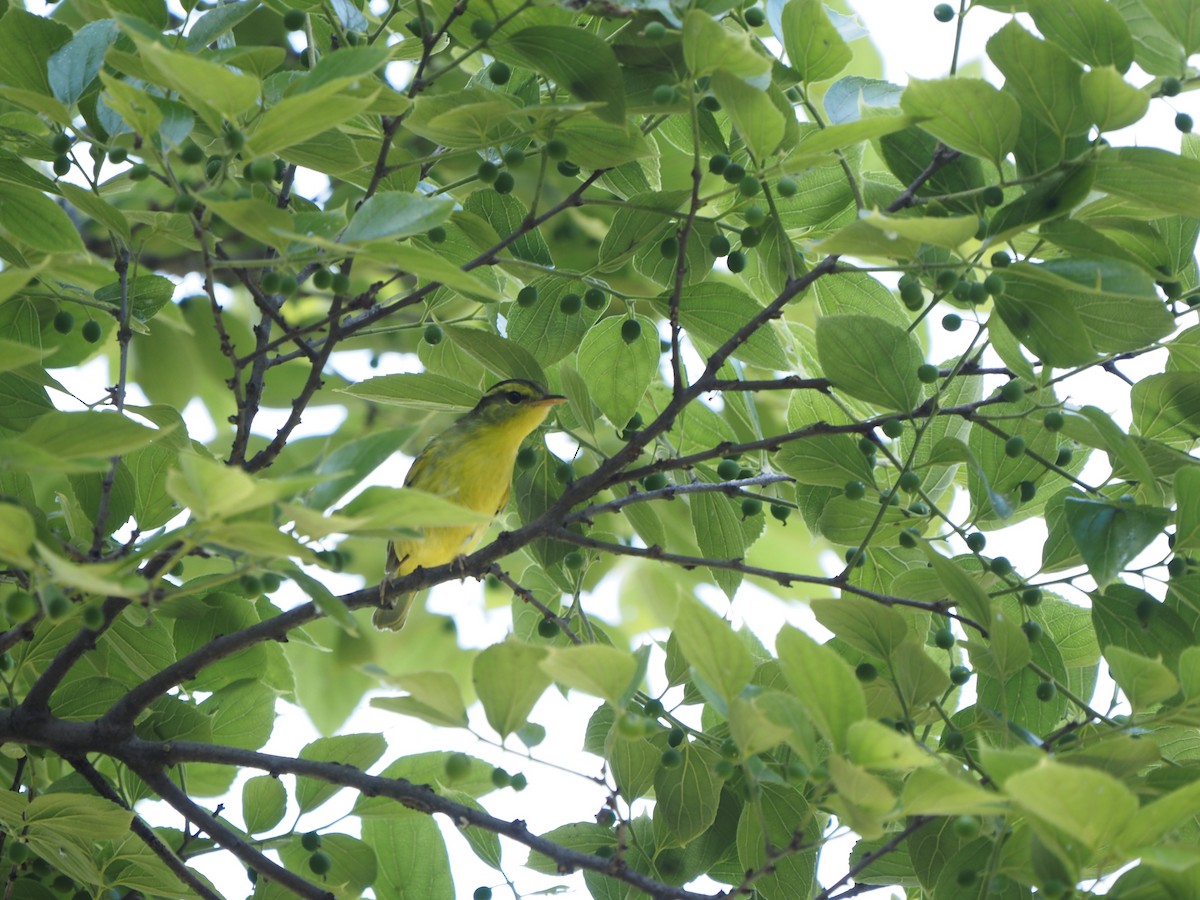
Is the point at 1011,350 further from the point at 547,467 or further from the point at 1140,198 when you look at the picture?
the point at 547,467

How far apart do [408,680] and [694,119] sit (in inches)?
43.9

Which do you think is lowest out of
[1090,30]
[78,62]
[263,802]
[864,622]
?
[263,802]

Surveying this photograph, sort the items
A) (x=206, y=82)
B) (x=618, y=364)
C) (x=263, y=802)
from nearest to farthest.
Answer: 1. (x=206, y=82)
2. (x=263, y=802)
3. (x=618, y=364)

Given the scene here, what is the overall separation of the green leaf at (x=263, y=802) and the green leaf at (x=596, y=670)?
1337 millimetres

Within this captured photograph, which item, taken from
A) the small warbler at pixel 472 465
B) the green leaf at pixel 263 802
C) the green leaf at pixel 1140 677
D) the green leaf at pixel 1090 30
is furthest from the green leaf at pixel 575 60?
the small warbler at pixel 472 465

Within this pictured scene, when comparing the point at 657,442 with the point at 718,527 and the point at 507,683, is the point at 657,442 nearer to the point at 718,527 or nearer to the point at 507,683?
the point at 718,527

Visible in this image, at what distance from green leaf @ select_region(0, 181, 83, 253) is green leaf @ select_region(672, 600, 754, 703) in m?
1.43

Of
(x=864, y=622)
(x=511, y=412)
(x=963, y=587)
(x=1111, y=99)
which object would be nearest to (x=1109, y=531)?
(x=963, y=587)

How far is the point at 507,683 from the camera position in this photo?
2070 millimetres

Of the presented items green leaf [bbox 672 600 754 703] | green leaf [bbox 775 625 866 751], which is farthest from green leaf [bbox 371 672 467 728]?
green leaf [bbox 775 625 866 751]

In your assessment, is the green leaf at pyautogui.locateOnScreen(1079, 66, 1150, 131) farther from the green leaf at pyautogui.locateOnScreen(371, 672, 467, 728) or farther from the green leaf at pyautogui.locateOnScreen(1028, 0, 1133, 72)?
the green leaf at pyautogui.locateOnScreen(371, 672, 467, 728)

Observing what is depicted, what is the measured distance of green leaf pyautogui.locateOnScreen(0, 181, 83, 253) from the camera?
8.07ft

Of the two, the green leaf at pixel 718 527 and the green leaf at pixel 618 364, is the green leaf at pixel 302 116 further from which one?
the green leaf at pixel 718 527

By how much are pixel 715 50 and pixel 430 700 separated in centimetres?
124
